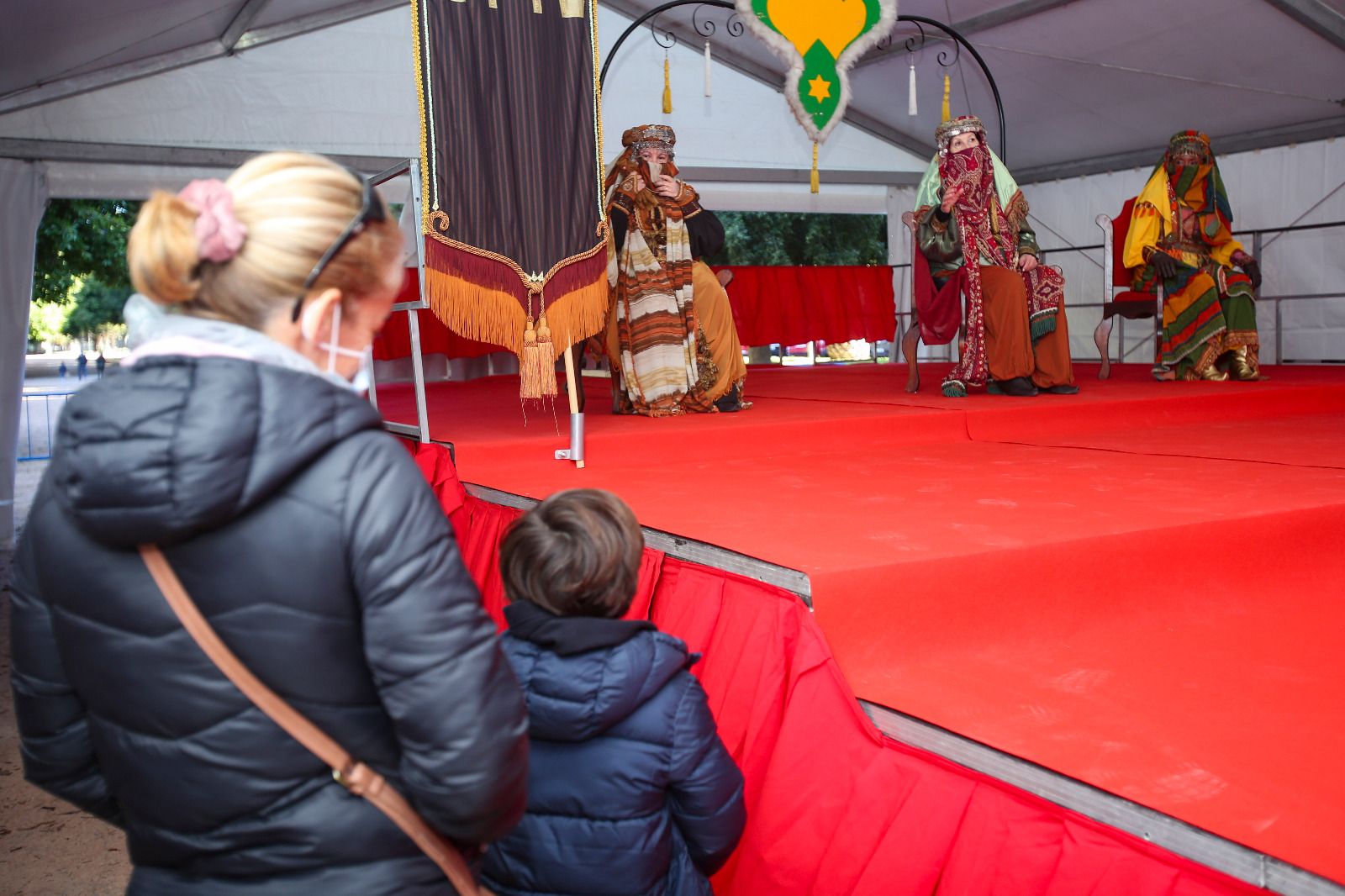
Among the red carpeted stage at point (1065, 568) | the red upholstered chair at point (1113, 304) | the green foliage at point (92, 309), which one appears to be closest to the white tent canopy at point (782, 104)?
the red upholstered chair at point (1113, 304)

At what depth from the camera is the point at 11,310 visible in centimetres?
524

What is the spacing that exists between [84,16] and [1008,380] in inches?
176

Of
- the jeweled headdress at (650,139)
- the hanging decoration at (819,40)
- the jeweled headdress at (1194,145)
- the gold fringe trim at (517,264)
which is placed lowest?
the gold fringe trim at (517,264)

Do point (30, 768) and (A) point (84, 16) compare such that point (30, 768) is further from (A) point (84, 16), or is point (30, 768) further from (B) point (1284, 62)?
(B) point (1284, 62)

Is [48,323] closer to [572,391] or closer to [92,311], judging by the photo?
[92,311]

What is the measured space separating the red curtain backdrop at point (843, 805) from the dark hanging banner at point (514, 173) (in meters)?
1.43

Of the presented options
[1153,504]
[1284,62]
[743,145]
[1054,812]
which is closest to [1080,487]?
[1153,504]

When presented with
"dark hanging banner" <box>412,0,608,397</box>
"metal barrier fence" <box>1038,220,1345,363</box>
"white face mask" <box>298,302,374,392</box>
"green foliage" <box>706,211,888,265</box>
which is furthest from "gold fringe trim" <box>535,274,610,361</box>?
"green foliage" <box>706,211,888,265</box>

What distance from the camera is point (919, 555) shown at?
185 centimetres

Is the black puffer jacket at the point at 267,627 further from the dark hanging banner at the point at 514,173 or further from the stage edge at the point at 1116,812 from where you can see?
the dark hanging banner at the point at 514,173

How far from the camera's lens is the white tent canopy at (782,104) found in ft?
19.6

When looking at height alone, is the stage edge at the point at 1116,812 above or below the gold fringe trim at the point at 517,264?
below

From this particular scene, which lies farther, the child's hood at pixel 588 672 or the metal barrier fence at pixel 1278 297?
the metal barrier fence at pixel 1278 297

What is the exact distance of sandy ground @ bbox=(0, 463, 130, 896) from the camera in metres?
2.10
